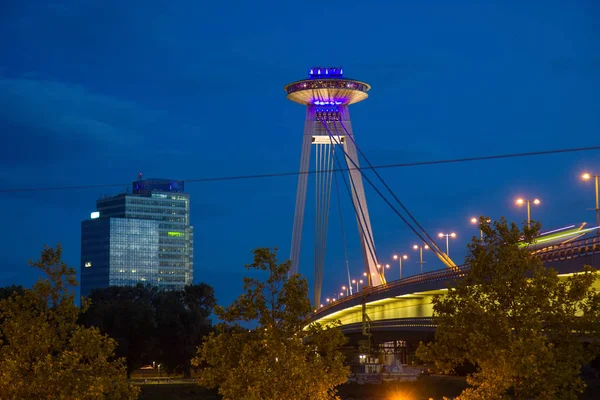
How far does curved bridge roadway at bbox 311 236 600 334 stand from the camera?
3609 cm

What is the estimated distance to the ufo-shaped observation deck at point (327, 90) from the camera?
297 ft

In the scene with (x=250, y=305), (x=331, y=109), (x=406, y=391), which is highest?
(x=331, y=109)

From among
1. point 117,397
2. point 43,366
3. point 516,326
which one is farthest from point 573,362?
point 43,366

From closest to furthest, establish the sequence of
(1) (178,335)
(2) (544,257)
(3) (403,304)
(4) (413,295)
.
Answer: (2) (544,257) < (4) (413,295) < (3) (403,304) < (1) (178,335)

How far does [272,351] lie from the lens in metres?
28.9

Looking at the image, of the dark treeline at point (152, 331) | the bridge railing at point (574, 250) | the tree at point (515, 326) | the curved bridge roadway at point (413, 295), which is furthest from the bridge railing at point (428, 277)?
the dark treeline at point (152, 331)

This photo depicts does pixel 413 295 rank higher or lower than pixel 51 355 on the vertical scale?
higher

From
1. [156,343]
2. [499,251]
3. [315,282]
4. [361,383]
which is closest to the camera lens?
[499,251]

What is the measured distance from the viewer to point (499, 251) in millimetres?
28688

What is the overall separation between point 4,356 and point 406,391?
136 ft

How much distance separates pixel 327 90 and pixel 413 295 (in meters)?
32.5

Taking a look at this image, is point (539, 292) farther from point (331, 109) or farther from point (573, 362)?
point (331, 109)

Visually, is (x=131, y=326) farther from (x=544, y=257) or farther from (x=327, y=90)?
(x=544, y=257)

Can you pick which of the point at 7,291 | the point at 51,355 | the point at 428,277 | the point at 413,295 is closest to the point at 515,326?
the point at 51,355
